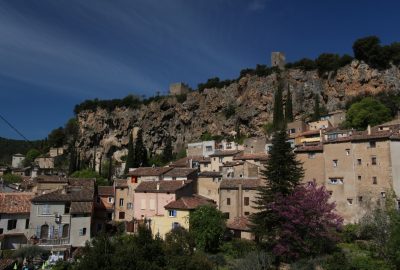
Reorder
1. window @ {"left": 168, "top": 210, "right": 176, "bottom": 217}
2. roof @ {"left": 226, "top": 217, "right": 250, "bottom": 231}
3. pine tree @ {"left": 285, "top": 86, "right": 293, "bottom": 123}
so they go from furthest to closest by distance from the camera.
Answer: pine tree @ {"left": 285, "top": 86, "right": 293, "bottom": 123}
window @ {"left": 168, "top": 210, "right": 176, "bottom": 217}
roof @ {"left": 226, "top": 217, "right": 250, "bottom": 231}

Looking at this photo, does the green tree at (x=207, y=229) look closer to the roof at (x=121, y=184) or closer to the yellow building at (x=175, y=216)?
the yellow building at (x=175, y=216)

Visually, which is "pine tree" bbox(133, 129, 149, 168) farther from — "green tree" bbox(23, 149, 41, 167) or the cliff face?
"green tree" bbox(23, 149, 41, 167)

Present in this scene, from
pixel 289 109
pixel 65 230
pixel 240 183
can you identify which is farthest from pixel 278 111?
pixel 65 230

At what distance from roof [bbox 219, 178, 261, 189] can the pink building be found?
4.44m

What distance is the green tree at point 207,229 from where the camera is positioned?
3603 centimetres

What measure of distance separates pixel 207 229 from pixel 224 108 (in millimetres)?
59278

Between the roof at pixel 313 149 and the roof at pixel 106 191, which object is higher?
the roof at pixel 313 149

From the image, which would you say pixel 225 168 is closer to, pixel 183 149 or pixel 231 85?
pixel 183 149

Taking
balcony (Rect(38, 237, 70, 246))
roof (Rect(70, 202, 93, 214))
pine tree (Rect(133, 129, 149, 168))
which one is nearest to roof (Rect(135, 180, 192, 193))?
roof (Rect(70, 202, 93, 214))

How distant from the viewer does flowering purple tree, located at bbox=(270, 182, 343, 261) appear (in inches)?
1277

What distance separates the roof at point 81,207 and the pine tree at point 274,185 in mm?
20440

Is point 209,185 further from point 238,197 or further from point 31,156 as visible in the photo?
point 31,156

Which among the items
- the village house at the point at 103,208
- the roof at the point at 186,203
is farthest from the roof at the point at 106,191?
the roof at the point at 186,203

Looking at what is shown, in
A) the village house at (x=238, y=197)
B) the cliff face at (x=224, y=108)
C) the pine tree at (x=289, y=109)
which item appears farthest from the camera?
the cliff face at (x=224, y=108)
